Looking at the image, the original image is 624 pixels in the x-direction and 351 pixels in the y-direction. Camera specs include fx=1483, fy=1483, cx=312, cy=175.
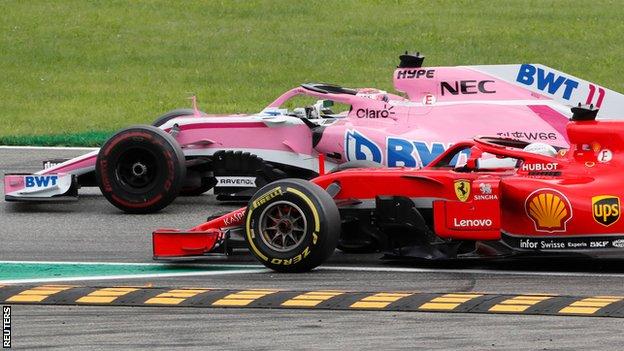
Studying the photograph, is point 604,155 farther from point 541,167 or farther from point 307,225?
point 307,225

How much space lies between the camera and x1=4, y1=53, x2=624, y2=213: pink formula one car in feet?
47.0

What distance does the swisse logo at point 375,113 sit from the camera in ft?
48.8

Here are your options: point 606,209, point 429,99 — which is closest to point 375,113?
point 429,99

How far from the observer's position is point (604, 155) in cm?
1113

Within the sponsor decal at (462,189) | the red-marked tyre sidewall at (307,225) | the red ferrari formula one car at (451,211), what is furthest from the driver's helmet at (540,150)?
the red-marked tyre sidewall at (307,225)

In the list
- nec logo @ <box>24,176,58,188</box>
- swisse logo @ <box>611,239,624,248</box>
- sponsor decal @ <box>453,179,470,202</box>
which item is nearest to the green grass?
nec logo @ <box>24,176,58,188</box>

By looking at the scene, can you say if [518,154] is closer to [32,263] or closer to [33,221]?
[32,263]

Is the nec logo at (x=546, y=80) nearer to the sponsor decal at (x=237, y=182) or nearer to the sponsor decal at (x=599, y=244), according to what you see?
the sponsor decal at (x=237, y=182)

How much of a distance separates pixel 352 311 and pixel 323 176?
85.2 inches

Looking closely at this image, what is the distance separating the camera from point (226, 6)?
109 ft

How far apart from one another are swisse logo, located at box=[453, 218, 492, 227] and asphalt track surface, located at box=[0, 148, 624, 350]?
377 mm

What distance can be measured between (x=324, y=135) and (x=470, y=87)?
1.60m

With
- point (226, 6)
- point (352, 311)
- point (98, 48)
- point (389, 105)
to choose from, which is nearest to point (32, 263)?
point (352, 311)

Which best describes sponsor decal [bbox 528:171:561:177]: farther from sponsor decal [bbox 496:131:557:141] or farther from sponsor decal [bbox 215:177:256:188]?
sponsor decal [bbox 215:177:256:188]
